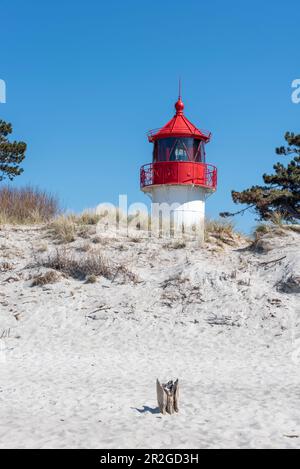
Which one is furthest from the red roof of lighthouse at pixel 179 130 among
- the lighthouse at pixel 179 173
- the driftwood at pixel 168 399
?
the driftwood at pixel 168 399

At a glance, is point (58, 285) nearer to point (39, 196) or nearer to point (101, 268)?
point (101, 268)

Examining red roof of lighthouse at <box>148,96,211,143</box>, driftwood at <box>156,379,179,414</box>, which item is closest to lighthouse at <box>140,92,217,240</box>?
red roof of lighthouse at <box>148,96,211,143</box>

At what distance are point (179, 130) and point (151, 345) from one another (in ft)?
37.3

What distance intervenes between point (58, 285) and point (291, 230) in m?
7.91

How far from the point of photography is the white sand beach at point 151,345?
733 cm

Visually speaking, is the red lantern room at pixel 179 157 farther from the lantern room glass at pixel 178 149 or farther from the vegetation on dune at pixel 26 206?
the vegetation on dune at pixel 26 206

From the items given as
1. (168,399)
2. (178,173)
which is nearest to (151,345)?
(168,399)

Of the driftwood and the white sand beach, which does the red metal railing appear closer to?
the white sand beach

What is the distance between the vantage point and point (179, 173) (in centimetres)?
2225

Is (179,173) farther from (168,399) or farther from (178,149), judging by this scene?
(168,399)

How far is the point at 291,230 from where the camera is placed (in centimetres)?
1892

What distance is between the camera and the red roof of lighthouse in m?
22.3

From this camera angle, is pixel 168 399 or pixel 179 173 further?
pixel 179 173

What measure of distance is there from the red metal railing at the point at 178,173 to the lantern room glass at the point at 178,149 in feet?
0.66
